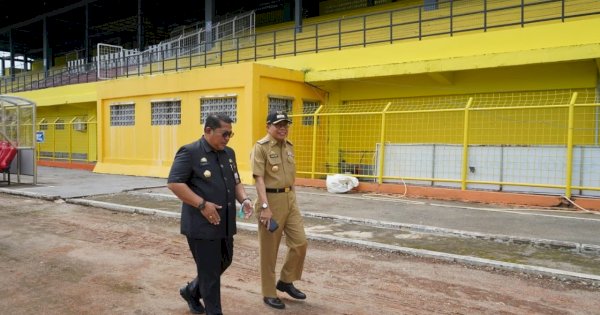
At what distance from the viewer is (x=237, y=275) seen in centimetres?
532

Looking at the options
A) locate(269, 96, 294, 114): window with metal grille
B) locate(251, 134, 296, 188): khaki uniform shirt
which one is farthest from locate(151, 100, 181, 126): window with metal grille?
locate(251, 134, 296, 188): khaki uniform shirt

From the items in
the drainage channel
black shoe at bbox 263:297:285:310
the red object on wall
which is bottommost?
black shoe at bbox 263:297:285:310

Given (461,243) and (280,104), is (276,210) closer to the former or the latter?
(461,243)

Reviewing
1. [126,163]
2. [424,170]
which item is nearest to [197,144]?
[424,170]

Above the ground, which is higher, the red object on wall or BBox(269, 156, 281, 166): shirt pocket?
BBox(269, 156, 281, 166): shirt pocket

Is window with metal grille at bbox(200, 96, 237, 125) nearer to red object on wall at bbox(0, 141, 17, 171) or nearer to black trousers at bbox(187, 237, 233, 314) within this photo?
red object on wall at bbox(0, 141, 17, 171)

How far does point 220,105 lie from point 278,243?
1025 cm

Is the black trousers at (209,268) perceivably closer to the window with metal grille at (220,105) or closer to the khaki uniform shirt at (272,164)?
the khaki uniform shirt at (272,164)

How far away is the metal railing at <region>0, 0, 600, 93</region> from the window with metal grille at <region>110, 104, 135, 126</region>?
216cm

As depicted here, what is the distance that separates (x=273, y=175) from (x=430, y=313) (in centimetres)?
179

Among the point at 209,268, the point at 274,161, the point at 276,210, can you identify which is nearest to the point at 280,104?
the point at 274,161

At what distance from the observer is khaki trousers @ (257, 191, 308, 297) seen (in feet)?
14.1

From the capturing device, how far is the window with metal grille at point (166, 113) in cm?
1540

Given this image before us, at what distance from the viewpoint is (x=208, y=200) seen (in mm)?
3672
